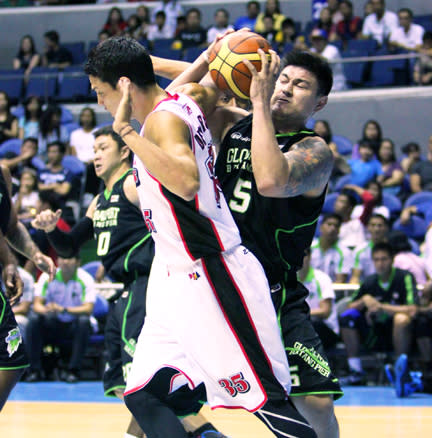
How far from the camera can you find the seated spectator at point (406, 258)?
371 inches

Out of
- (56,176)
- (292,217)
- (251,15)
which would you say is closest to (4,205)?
(292,217)

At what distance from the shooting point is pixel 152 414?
3416 mm

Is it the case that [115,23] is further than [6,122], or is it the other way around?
[115,23]

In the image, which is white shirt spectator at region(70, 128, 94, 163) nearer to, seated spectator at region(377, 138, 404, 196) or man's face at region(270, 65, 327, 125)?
seated spectator at region(377, 138, 404, 196)

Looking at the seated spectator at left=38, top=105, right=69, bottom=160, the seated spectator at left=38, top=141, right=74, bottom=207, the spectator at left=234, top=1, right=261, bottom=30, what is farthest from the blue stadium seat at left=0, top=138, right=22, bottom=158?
the spectator at left=234, top=1, right=261, bottom=30

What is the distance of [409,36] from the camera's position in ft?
48.1

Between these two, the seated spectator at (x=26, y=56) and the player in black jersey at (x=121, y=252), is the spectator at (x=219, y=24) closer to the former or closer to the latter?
→ the seated spectator at (x=26, y=56)

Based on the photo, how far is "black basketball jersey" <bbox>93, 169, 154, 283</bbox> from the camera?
16.5 ft

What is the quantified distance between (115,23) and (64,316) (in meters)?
8.58

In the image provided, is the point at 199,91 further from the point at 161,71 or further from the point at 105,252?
the point at 105,252

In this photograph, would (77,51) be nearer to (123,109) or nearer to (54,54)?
(54,54)

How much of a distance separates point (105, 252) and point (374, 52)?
34.5ft

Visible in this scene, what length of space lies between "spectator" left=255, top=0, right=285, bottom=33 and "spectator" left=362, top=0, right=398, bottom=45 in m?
1.59

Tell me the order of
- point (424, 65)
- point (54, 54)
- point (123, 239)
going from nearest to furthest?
point (123, 239) < point (424, 65) < point (54, 54)
